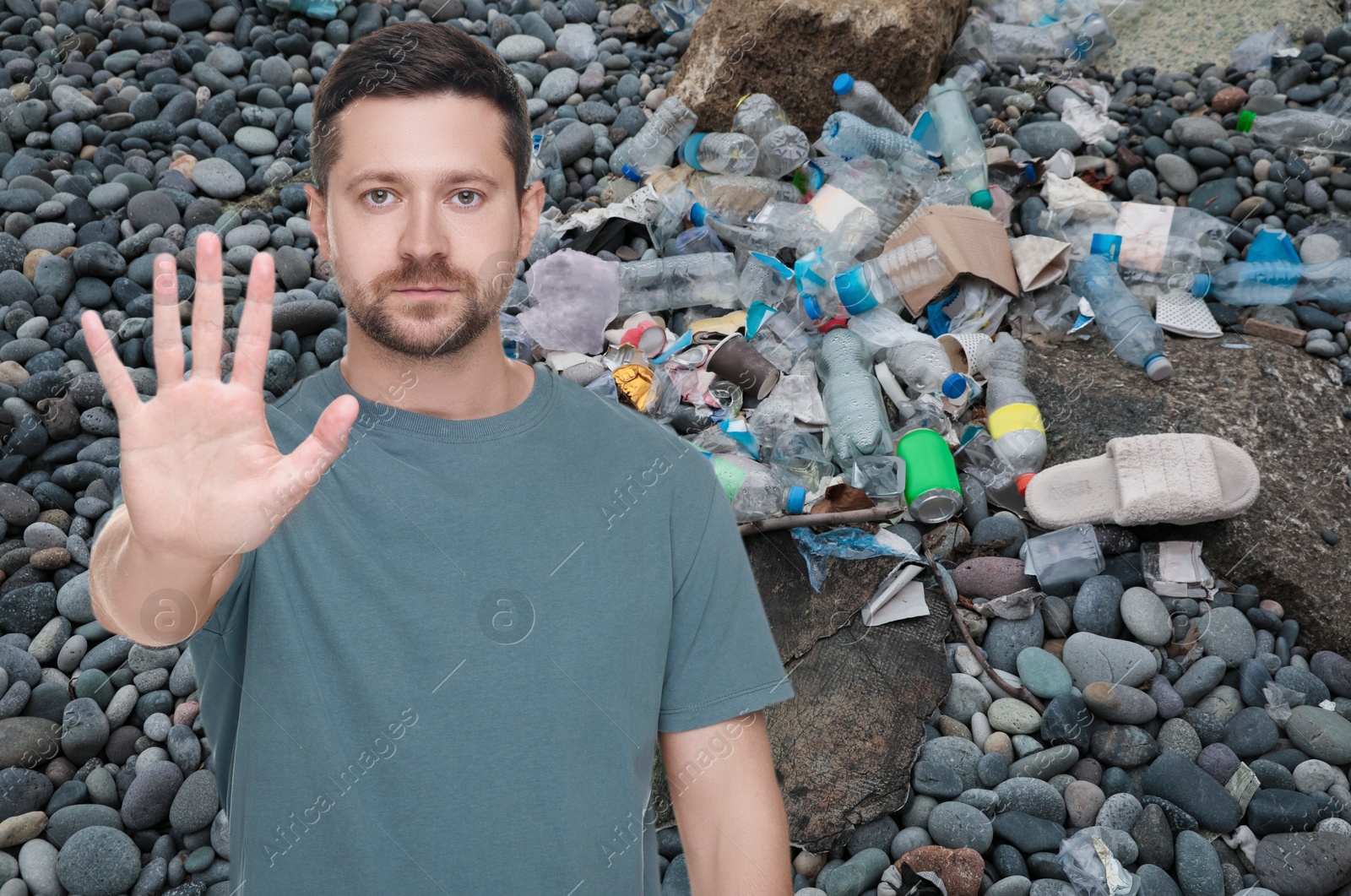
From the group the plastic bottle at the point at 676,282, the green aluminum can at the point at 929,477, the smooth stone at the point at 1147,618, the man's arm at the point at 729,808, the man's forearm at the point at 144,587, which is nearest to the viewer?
the man's forearm at the point at 144,587

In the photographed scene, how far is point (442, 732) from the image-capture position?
56.5 inches

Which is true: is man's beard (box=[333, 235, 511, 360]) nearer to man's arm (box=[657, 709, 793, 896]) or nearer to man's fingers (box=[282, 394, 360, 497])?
man's fingers (box=[282, 394, 360, 497])

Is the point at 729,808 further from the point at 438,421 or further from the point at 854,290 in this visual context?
the point at 854,290

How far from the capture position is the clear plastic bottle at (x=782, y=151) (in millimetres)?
4309

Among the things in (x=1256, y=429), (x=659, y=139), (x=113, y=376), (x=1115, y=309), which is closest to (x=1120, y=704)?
(x=1256, y=429)

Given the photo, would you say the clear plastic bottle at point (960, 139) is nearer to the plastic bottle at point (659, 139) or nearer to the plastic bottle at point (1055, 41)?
the plastic bottle at point (1055, 41)

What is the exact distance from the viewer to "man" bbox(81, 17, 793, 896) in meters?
1.24

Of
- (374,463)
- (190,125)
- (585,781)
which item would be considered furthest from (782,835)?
(190,125)

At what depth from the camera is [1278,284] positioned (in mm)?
3803

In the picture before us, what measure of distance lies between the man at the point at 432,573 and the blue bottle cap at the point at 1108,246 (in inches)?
109

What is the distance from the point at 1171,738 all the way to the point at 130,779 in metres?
2.90

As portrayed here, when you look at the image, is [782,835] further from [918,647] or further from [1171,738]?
[1171,738]

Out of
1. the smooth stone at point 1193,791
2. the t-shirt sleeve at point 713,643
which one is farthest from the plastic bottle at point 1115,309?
the t-shirt sleeve at point 713,643

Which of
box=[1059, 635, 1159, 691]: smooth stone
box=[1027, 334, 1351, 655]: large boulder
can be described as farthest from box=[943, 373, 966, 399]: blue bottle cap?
box=[1059, 635, 1159, 691]: smooth stone
